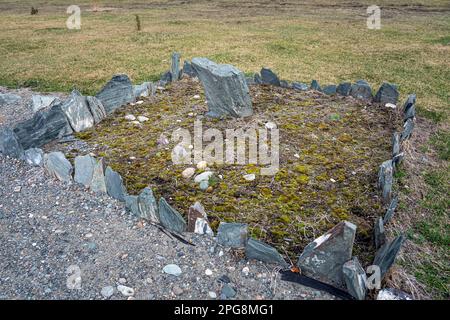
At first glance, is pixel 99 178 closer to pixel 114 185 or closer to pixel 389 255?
pixel 114 185

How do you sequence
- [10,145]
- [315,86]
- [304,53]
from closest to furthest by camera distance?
[10,145]
[315,86]
[304,53]

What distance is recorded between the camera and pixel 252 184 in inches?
189

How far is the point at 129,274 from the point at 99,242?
1.93 feet

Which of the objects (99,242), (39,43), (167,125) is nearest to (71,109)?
(167,125)

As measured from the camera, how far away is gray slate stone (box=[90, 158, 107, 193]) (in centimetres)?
463

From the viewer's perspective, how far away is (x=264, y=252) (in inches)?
142

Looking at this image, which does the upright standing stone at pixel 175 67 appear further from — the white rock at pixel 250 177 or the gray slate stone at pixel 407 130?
the gray slate stone at pixel 407 130

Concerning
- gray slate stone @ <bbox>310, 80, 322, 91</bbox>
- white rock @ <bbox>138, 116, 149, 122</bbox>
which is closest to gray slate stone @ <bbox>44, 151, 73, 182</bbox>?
white rock @ <bbox>138, 116, 149, 122</bbox>

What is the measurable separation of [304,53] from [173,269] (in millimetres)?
9743

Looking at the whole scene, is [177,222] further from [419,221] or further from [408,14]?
[408,14]

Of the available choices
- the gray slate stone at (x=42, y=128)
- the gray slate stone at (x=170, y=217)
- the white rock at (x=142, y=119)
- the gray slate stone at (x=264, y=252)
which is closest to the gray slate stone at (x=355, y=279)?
the gray slate stone at (x=264, y=252)

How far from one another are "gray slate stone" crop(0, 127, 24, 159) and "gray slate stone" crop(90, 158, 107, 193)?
1437 millimetres

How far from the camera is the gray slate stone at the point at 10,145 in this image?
217 inches

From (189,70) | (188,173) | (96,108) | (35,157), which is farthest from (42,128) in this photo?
(189,70)
